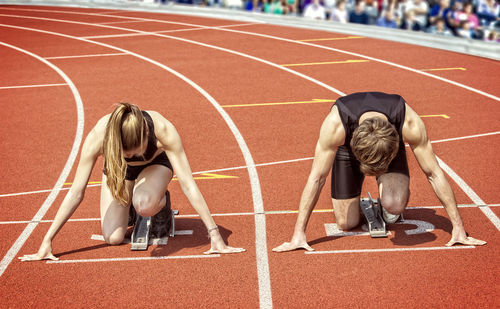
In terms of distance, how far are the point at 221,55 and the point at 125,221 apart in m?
8.26

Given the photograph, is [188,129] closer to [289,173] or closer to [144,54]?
[289,173]

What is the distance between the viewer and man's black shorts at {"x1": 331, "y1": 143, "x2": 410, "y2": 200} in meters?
5.00

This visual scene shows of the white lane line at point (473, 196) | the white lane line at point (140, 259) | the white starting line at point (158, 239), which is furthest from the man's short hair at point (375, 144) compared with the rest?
Result: the white starting line at point (158, 239)

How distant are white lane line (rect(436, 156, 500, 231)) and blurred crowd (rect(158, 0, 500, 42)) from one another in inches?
297

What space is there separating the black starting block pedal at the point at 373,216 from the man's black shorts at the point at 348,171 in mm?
260

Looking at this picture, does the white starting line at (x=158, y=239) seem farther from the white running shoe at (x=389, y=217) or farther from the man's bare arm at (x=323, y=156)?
the white running shoe at (x=389, y=217)

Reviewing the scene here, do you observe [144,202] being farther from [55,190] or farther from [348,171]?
[55,190]

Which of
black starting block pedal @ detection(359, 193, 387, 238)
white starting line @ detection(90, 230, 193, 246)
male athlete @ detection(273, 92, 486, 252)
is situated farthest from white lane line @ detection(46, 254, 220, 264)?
black starting block pedal @ detection(359, 193, 387, 238)

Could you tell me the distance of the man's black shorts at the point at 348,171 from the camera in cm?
500

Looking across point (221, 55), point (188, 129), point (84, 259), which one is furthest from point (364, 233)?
point (221, 55)

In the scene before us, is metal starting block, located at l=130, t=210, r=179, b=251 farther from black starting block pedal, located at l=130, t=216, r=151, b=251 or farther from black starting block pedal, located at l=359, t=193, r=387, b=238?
black starting block pedal, located at l=359, t=193, r=387, b=238

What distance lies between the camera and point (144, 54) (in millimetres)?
13180

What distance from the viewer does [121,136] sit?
4.32 meters

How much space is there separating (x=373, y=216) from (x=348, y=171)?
54cm
